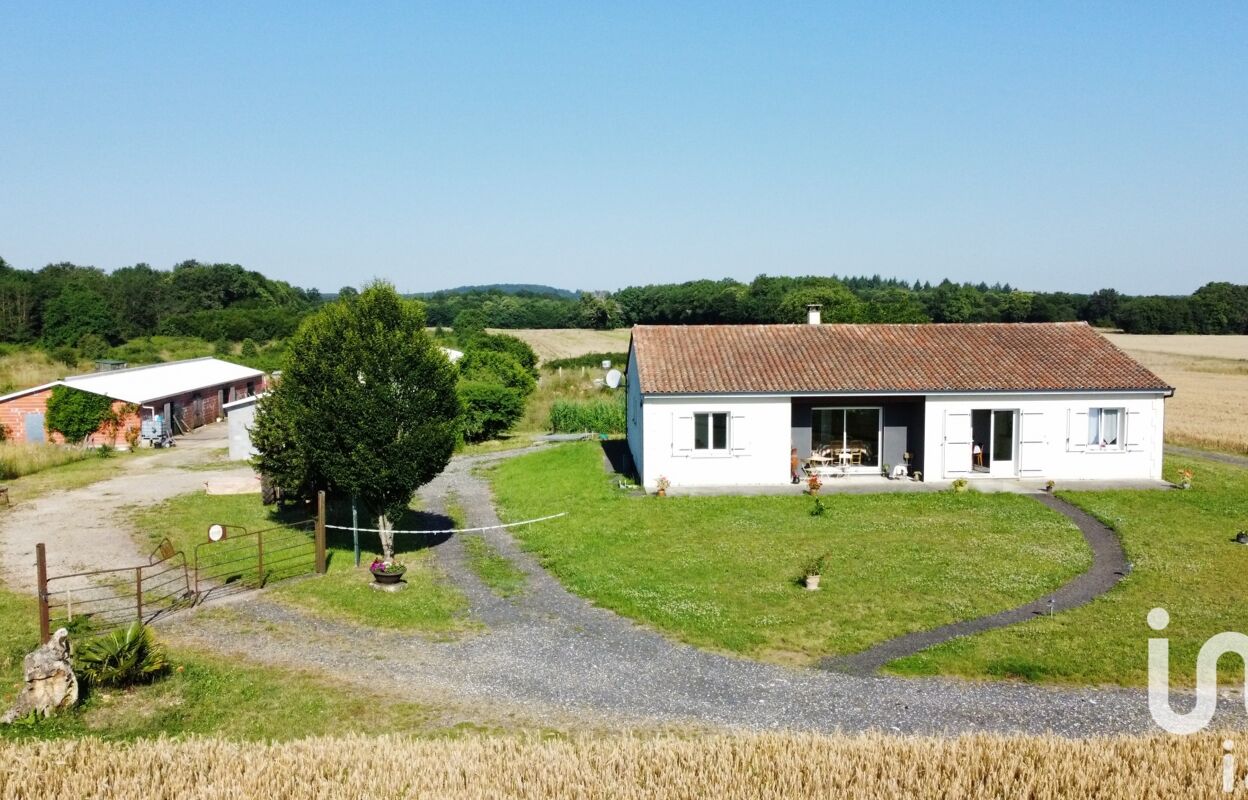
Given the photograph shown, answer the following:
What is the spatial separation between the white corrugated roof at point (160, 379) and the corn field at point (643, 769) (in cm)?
3230

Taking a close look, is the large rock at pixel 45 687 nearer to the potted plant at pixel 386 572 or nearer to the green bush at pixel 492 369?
the potted plant at pixel 386 572

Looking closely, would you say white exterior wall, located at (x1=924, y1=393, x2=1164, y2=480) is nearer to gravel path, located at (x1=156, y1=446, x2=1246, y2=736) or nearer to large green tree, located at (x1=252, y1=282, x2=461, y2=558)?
gravel path, located at (x1=156, y1=446, x2=1246, y2=736)

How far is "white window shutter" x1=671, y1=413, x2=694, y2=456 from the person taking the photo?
24.8 metres

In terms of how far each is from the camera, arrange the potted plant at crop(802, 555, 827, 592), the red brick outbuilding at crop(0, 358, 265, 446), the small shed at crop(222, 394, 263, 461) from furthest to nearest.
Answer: the red brick outbuilding at crop(0, 358, 265, 446) → the small shed at crop(222, 394, 263, 461) → the potted plant at crop(802, 555, 827, 592)

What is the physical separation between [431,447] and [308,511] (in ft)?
26.1

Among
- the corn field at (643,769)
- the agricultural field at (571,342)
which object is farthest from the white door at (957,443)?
the agricultural field at (571,342)

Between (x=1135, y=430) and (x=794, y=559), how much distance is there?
13.7 metres

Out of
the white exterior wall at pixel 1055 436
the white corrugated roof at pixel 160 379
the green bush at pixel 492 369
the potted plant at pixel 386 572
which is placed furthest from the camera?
the green bush at pixel 492 369

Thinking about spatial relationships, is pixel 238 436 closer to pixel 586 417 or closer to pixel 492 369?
pixel 492 369

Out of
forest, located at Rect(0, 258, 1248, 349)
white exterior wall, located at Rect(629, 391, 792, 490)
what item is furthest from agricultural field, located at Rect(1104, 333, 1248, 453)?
white exterior wall, located at Rect(629, 391, 792, 490)

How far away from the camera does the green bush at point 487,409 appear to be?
3750 centimetres

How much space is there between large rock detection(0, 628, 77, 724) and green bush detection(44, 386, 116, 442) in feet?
94.6

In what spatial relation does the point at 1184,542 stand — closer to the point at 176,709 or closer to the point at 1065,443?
the point at 1065,443

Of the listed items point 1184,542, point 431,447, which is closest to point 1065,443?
point 1184,542
